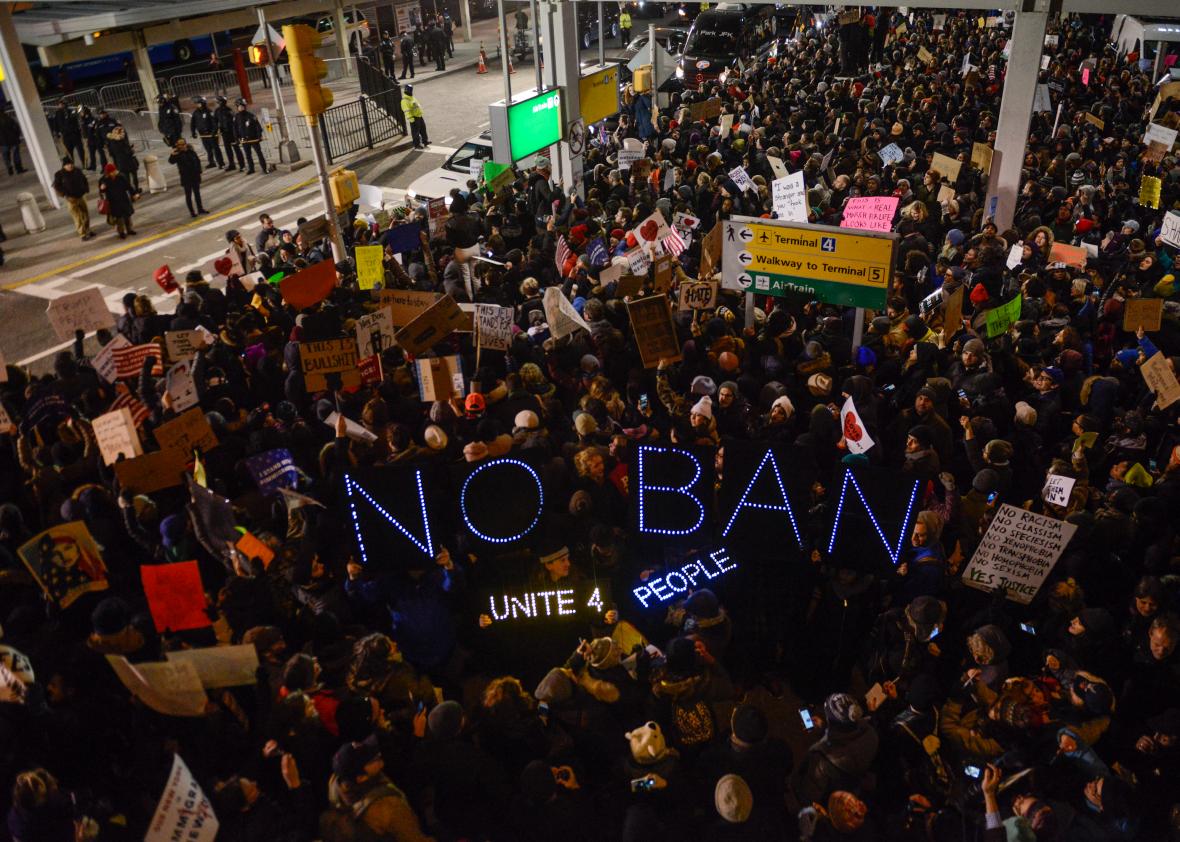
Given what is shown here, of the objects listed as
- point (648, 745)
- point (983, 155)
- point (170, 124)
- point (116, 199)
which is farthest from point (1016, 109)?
point (170, 124)

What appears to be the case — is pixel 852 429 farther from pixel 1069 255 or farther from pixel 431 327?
pixel 1069 255

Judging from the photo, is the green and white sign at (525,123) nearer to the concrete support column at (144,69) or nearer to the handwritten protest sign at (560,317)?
the handwritten protest sign at (560,317)

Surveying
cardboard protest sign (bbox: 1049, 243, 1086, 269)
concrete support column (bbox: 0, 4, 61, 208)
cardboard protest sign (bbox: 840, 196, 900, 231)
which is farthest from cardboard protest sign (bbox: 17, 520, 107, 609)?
concrete support column (bbox: 0, 4, 61, 208)

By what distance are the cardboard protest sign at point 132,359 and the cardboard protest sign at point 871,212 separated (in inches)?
290

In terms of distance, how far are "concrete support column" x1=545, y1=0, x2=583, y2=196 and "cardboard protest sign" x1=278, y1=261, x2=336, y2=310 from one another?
6873 millimetres

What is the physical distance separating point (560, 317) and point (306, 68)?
162 inches

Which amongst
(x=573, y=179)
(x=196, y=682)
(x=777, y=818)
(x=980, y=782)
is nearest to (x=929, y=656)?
(x=980, y=782)

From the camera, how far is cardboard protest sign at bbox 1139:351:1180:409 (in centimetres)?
675

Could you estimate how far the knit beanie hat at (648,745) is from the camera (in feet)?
14.5

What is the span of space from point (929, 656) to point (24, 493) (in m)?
6.50

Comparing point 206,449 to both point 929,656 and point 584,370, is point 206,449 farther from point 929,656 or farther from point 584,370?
point 929,656

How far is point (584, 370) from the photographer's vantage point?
7586 mm

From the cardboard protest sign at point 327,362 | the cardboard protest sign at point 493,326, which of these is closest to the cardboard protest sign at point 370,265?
the cardboard protest sign at point 493,326

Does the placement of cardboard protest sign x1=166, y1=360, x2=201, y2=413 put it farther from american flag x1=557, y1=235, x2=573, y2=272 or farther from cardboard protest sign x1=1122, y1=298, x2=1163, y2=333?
cardboard protest sign x1=1122, y1=298, x2=1163, y2=333
